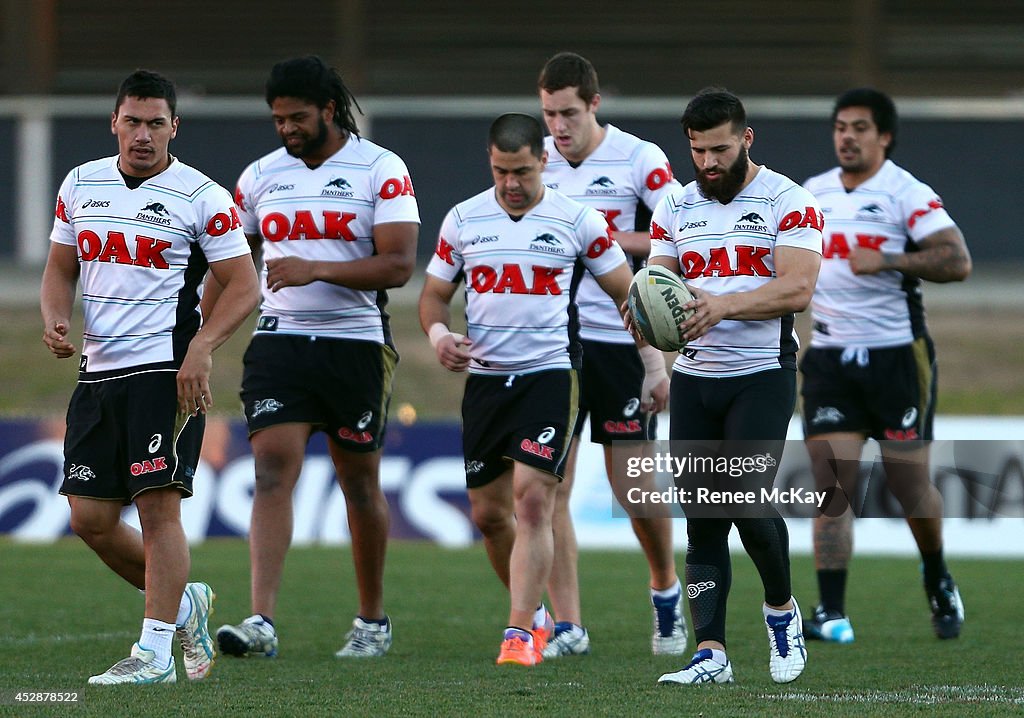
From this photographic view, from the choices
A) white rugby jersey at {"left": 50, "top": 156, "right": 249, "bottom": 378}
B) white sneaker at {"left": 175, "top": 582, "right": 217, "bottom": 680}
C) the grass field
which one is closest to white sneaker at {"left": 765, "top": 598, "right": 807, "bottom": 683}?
the grass field

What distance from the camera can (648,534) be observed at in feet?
24.2

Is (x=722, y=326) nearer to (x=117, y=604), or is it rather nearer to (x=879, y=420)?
(x=879, y=420)

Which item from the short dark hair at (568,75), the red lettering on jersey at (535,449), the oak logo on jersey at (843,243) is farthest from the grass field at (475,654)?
the short dark hair at (568,75)

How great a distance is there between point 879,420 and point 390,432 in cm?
546

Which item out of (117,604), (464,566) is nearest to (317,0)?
(464,566)

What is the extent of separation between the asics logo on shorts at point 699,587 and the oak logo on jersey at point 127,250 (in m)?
2.31

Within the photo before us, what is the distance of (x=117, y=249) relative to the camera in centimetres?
583

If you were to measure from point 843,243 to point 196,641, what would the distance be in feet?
13.0

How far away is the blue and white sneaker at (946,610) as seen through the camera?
7.61 m

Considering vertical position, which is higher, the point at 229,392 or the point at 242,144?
the point at 242,144

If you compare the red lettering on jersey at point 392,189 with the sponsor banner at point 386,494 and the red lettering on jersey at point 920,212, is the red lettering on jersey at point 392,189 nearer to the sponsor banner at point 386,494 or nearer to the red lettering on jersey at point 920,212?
the red lettering on jersey at point 920,212

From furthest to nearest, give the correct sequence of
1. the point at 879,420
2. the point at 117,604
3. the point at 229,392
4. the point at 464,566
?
the point at 229,392
the point at 464,566
the point at 117,604
the point at 879,420

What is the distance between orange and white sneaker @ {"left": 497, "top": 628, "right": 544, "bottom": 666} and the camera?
20.5 feet

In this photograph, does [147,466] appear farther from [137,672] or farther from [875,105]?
[875,105]
